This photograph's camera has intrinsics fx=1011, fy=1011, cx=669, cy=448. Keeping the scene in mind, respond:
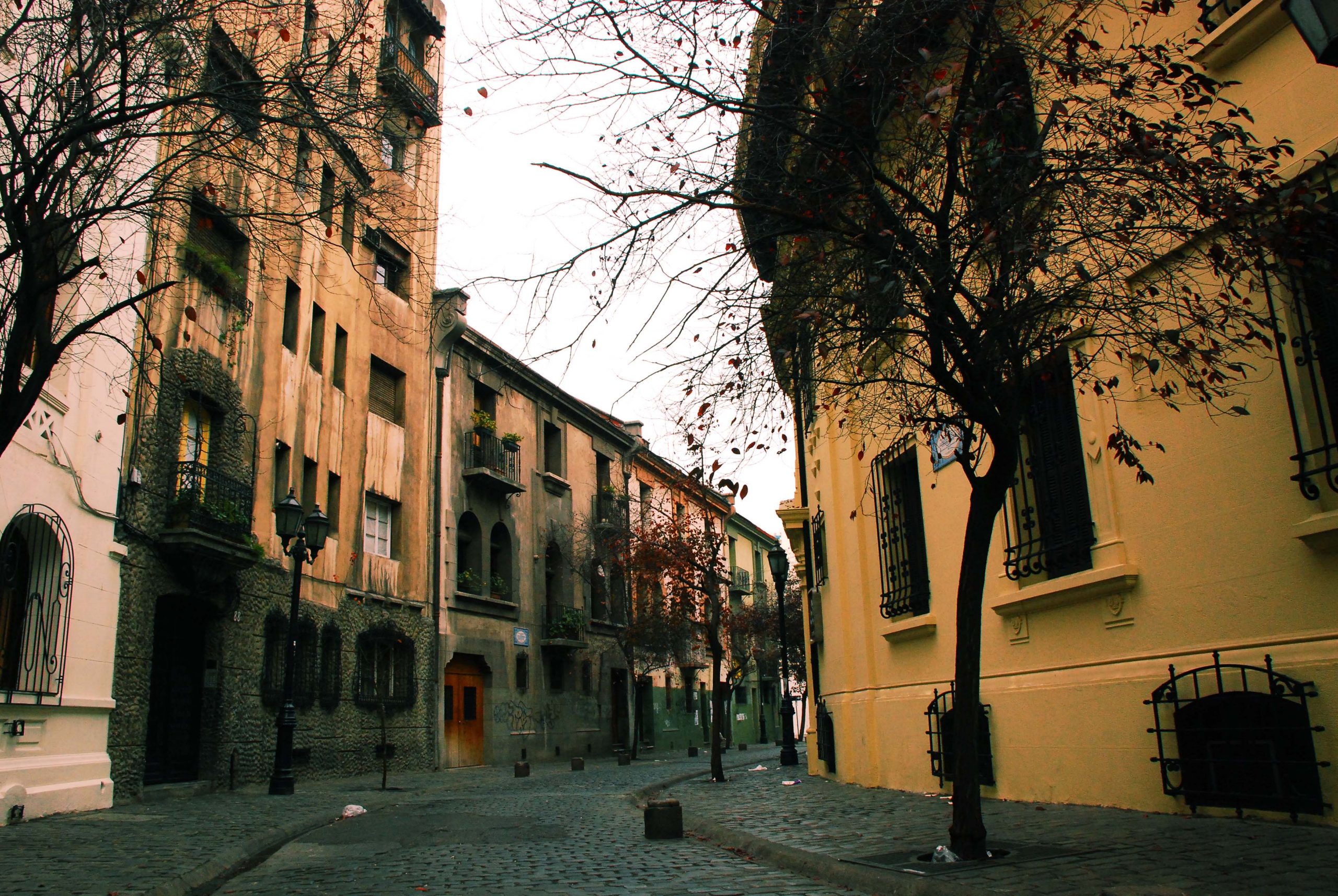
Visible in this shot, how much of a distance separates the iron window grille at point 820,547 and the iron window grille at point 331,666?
10.3 meters

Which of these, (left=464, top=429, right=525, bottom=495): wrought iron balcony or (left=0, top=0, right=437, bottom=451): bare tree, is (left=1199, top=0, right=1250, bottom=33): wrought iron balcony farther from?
(left=464, top=429, right=525, bottom=495): wrought iron balcony

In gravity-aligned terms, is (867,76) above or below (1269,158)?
above

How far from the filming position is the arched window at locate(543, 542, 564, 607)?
110 ft

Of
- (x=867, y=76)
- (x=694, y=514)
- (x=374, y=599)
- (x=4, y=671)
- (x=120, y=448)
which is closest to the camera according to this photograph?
(x=867, y=76)

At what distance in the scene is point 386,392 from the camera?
2512 centimetres

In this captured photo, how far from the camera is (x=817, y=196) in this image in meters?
7.79

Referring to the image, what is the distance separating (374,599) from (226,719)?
612 cm

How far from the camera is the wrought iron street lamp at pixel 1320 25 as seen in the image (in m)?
3.59

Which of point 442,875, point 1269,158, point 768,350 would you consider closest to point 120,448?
point 442,875

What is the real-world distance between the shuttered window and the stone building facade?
5 cm

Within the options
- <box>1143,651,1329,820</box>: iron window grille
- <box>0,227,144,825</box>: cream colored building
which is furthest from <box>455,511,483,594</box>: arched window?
<box>1143,651,1329,820</box>: iron window grille

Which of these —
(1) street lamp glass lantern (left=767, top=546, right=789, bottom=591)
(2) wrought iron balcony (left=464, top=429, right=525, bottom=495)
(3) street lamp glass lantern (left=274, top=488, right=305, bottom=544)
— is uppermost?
(2) wrought iron balcony (left=464, top=429, right=525, bottom=495)

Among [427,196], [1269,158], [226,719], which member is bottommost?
[226,719]

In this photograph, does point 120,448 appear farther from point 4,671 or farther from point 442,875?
point 442,875
